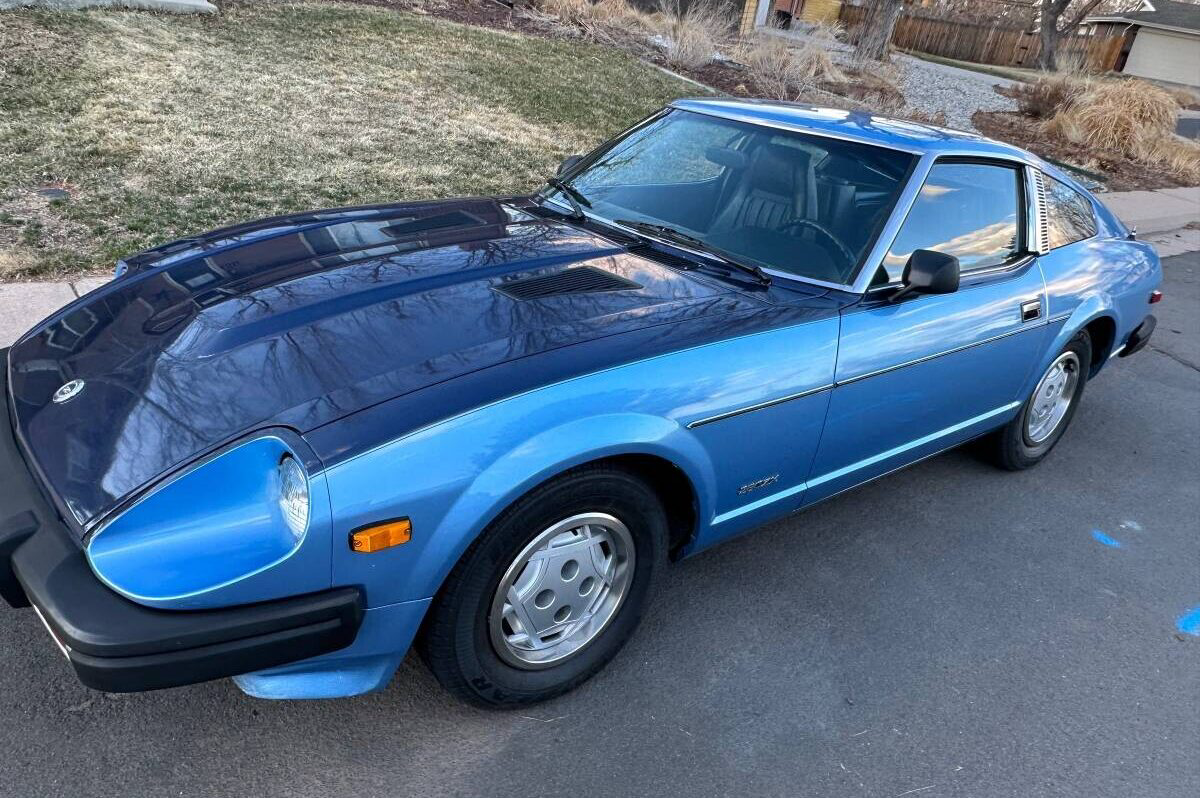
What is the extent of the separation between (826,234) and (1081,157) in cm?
1151

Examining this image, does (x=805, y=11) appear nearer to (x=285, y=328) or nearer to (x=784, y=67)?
(x=784, y=67)

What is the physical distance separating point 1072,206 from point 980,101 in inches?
586

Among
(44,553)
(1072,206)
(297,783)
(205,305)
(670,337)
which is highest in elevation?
(1072,206)

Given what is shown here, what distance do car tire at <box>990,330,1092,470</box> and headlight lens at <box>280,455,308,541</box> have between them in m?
3.24

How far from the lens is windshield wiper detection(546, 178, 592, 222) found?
3650 millimetres

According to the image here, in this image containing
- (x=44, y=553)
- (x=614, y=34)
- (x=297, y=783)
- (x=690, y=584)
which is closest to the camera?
(x=44, y=553)

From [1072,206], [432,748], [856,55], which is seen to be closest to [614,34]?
[856,55]

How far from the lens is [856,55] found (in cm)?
1816

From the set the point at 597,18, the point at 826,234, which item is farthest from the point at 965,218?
the point at 597,18

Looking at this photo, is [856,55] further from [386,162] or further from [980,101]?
[386,162]

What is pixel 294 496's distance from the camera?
202 cm

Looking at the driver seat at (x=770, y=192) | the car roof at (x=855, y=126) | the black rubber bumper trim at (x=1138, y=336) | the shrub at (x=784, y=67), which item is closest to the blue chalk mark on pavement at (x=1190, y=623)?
the black rubber bumper trim at (x=1138, y=336)

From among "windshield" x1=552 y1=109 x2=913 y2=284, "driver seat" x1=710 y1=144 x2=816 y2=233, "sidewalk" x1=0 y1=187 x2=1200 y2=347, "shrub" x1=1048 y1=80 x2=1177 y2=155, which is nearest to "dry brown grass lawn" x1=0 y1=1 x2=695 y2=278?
"sidewalk" x1=0 y1=187 x2=1200 y2=347

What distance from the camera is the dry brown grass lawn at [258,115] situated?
5.94m
